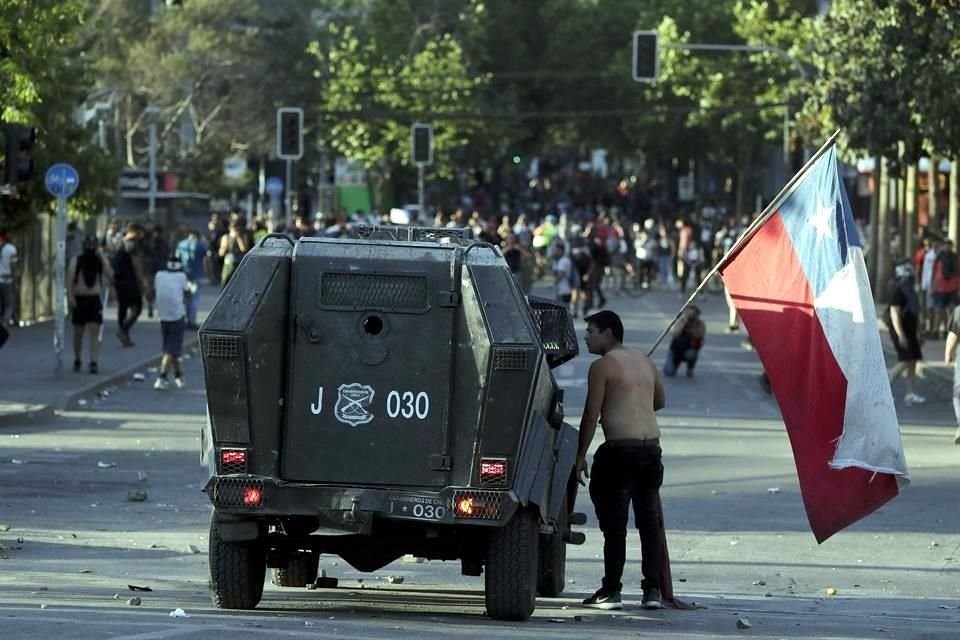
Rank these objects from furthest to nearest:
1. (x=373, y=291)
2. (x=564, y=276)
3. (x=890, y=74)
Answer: (x=564, y=276) < (x=890, y=74) < (x=373, y=291)

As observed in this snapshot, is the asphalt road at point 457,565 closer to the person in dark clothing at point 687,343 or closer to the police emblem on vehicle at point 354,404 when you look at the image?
the police emblem on vehicle at point 354,404

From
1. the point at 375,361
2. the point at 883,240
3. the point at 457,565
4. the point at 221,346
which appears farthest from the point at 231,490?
the point at 883,240

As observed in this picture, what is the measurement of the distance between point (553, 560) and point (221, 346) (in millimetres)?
2574

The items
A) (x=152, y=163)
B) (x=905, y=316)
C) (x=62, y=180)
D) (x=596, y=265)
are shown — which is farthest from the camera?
(x=152, y=163)

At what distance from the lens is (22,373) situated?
26.9m

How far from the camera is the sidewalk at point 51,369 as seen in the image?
2289 cm

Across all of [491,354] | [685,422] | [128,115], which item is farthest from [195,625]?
[128,115]

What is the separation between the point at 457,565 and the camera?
44.8 feet

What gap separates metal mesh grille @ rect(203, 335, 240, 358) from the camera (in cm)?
1016

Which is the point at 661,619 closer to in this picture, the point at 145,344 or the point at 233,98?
the point at 145,344

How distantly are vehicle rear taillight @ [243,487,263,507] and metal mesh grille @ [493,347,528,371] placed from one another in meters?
1.30

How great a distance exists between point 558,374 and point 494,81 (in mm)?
66823

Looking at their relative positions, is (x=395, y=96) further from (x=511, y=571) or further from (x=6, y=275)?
(x=511, y=571)

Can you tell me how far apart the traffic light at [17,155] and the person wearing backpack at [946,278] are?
15561 millimetres
